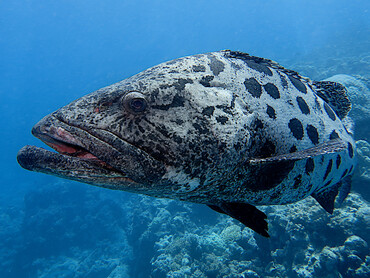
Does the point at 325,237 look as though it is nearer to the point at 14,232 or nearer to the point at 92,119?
the point at 92,119

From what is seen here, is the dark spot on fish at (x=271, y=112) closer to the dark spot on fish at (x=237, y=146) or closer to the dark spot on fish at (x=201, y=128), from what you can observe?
the dark spot on fish at (x=237, y=146)

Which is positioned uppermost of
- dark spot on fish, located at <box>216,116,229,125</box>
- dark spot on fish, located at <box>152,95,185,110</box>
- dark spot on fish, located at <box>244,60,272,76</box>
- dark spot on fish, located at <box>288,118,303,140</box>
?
dark spot on fish, located at <box>244,60,272,76</box>

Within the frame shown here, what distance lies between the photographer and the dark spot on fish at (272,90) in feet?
7.94

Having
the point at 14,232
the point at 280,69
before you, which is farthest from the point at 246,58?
the point at 14,232

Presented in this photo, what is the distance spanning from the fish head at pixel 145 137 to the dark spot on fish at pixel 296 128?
812 millimetres

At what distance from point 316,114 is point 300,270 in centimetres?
603

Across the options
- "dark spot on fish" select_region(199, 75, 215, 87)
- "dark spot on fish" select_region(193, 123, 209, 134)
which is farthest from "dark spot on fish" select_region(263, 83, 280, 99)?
"dark spot on fish" select_region(193, 123, 209, 134)

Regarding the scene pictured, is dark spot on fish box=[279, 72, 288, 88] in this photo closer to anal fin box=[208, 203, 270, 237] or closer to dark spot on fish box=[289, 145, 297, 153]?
dark spot on fish box=[289, 145, 297, 153]

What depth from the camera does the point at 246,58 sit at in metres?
2.68

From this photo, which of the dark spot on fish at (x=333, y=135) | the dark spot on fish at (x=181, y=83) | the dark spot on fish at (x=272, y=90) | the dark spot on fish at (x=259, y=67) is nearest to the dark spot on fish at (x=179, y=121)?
the dark spot on fish at (x=181, y=83)

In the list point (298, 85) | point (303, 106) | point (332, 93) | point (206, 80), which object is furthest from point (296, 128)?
point (332, 93)

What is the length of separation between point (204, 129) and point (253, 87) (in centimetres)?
92

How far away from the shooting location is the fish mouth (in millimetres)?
1576

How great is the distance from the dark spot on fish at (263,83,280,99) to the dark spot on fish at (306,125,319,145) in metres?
0.60
